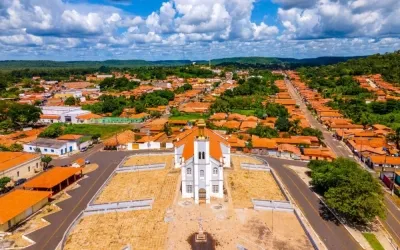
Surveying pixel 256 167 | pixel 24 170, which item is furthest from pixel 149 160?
pixel 24 170

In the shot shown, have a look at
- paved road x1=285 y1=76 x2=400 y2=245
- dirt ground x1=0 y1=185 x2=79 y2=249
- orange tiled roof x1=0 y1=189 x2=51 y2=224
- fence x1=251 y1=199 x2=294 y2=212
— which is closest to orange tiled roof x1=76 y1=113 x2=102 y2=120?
dirt ground x1=0 y1=185 x2=79 y2=249

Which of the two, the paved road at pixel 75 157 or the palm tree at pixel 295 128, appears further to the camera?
the palm tree at pixel 295 128

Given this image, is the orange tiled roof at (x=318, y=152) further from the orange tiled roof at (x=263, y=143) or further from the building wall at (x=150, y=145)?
the building wall at (x=150, y=145)

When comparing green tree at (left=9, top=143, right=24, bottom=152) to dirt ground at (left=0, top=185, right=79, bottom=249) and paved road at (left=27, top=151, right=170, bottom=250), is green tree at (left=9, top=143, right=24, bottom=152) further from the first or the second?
dirt ground at (left=0, top=185, right=79, bottom=249)

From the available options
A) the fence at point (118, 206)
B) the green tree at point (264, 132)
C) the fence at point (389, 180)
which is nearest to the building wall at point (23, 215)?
the fence at point (118, 206)

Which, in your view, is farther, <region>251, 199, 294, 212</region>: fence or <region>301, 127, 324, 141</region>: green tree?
<region>301, 127, 324, 141</region>: green tree

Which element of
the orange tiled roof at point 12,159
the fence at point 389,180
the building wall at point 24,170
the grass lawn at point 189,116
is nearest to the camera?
the fence at point 389,180

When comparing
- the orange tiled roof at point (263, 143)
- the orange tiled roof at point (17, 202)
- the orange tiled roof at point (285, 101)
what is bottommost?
the orange tiled roof at point (17, 202)

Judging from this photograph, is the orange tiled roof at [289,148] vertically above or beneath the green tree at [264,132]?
beneath
